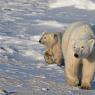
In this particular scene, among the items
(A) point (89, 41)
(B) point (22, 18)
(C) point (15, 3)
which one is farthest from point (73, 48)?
(C) point (15, 3)

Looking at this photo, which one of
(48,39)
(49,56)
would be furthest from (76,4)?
(49,56)

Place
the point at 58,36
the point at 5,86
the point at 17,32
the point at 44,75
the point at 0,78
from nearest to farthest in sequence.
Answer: the point at 5,86 < the point at 0,78 < the point at 44,75 < the point at 58,36 < the point at 17,32

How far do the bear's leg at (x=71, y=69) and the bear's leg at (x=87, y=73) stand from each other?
0.11m

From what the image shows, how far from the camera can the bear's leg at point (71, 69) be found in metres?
7.58

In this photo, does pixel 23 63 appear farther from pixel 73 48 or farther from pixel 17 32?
pixel 17 32

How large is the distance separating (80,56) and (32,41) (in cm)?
433

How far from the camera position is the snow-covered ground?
753 cm

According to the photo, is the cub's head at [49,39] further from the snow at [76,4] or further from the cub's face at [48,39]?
the snow at [76,4]

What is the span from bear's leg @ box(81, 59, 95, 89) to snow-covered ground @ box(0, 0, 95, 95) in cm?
14

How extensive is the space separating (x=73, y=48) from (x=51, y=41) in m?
3.37

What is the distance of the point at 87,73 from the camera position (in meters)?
7.73

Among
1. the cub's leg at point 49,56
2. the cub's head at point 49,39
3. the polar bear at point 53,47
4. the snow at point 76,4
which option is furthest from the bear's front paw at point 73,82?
the snow at point 76,4

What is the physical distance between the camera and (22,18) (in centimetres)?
1503

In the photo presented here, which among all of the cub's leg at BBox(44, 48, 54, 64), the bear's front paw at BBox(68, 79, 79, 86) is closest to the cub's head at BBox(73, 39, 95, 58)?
the bear's front paw at BBox(68, 79, 79, 86)
